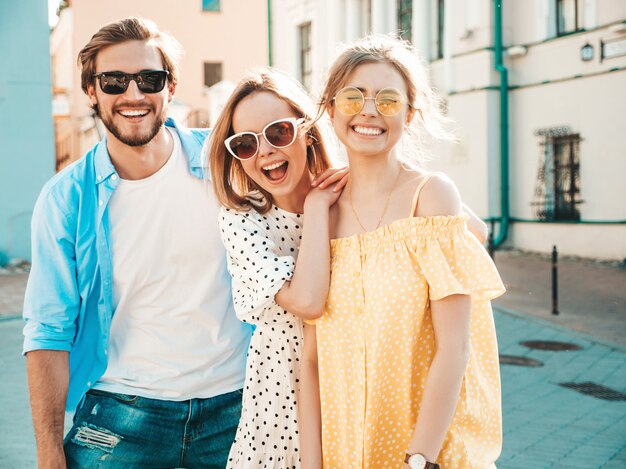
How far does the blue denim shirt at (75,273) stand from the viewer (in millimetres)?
2844

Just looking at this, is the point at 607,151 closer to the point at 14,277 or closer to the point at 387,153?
the point at 14,277

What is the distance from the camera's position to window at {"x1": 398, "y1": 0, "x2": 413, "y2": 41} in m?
21.4

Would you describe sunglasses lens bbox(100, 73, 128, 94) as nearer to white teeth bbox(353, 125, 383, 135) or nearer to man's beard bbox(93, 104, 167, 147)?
man's beard bbox(93, 104, 167, 147)

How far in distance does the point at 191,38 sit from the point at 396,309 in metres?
37.1

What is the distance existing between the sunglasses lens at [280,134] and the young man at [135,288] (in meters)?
0.60

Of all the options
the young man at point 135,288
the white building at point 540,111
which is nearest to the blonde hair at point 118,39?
the young man at point 135,288

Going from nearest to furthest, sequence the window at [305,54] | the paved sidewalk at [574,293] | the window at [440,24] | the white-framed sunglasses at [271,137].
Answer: the white-framed sunglasses at [271,137], the paved sidewalk at [574,293], the window at [440,24], the window at [305,54]

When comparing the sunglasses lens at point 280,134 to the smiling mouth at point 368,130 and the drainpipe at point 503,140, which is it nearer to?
the smiling mouth at point 368,130

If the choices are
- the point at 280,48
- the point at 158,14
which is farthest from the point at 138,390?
the point at 158,14

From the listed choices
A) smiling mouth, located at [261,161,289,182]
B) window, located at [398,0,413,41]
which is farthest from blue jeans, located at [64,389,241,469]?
window, located at [398,0,413,41]

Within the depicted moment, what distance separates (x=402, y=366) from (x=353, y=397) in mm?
176

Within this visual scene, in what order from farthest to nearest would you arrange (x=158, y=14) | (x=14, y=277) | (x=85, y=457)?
(x=158, y=14)
(x=14, y=277)
(x=85, y=457)

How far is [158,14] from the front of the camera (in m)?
37.3

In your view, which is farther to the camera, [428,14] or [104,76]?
[428,14]
